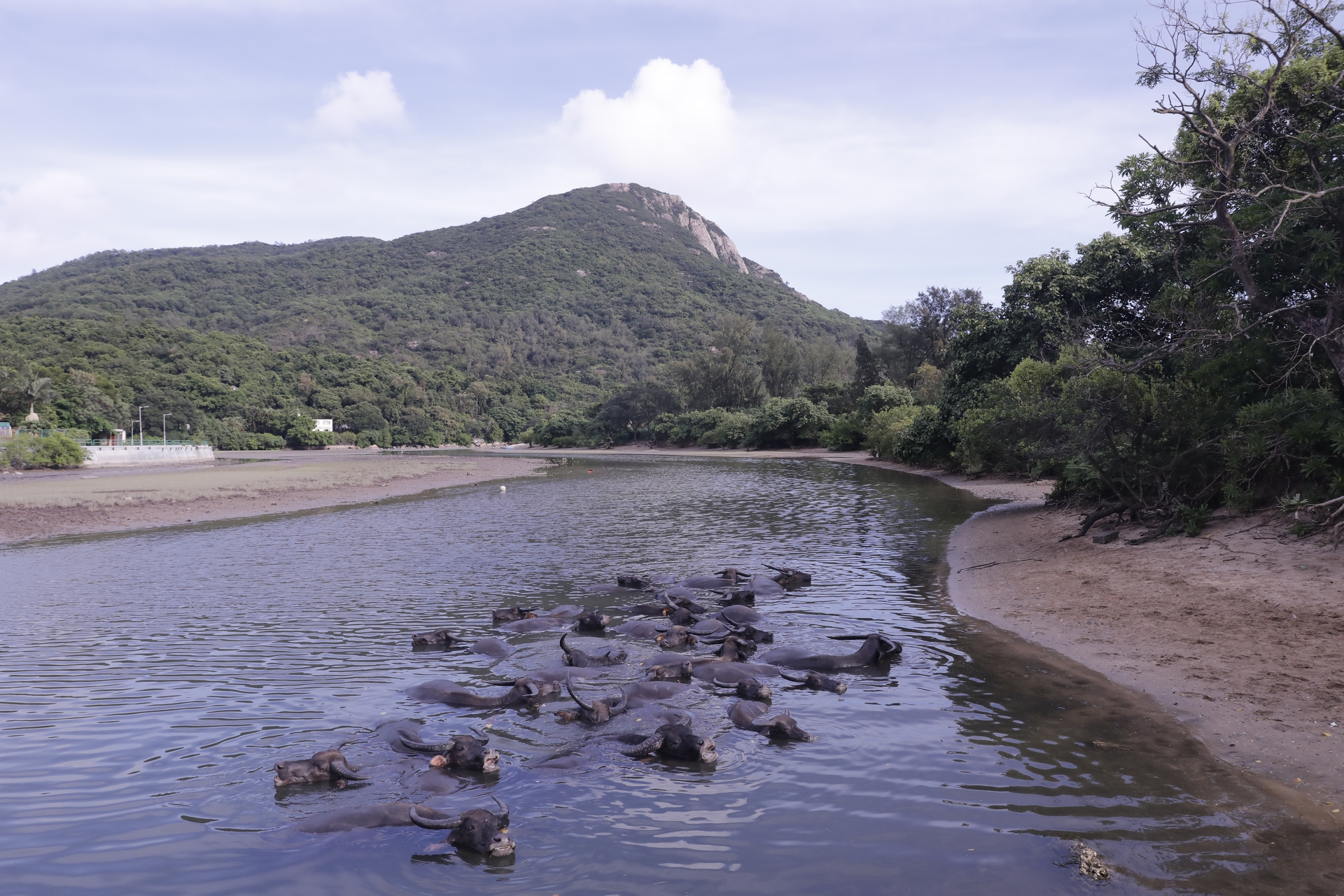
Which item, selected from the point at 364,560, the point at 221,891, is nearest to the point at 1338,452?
the point at 221,891

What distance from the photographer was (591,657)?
11.7 m

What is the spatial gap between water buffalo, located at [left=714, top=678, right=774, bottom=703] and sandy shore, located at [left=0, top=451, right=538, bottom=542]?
26404 millimetres

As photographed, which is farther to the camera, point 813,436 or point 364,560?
point 813,436

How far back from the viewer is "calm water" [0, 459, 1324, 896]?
5.89 meters

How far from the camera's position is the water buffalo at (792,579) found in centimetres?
1714

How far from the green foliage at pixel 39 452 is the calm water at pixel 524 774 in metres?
53.0

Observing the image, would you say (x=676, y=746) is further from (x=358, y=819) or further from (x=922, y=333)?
(x=922, y=333)

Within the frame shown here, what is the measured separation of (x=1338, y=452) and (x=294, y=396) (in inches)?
5751

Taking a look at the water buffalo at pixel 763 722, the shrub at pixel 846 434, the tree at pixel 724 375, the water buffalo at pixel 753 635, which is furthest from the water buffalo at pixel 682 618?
the tree at pixel 724 375

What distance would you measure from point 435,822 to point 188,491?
132 ft

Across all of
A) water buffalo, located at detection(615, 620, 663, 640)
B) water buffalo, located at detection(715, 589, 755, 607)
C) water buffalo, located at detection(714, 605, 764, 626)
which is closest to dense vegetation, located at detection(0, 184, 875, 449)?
water buffalo, located at detection(715, 589, 755, 607)

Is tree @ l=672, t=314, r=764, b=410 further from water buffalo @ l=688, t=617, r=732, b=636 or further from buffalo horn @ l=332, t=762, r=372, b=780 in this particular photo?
buffalo horn @ l=332, t=762, r=372, b=780

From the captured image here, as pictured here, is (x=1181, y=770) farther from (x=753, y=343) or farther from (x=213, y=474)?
(x=753, y=343)

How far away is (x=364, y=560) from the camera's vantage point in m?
20.9
